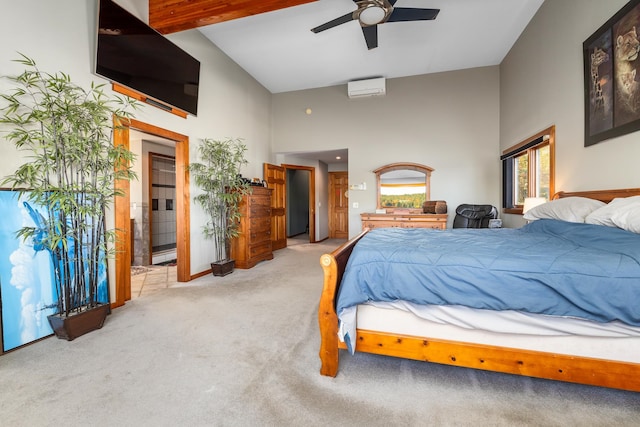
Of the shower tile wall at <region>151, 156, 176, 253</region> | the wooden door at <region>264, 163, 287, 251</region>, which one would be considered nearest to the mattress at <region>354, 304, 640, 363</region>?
the wooden door at <region>264, 163, 287, 251</region>

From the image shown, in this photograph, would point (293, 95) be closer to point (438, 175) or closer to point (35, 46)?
point (438, 175)

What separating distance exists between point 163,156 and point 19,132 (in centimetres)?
362

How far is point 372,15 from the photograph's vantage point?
277 centimetres

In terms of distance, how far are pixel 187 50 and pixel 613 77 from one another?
4.69 metres

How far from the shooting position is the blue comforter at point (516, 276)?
51.0 inches

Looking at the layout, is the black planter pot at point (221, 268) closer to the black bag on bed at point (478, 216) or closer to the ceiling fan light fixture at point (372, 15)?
the ceiling fan light fixture at point (372, 15)

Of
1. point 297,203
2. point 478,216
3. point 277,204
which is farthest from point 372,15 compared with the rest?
point 297,203

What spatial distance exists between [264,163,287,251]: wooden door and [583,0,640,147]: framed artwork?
4.90 m

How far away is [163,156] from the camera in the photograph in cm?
543

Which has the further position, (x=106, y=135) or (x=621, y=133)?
(x=106, y=135)

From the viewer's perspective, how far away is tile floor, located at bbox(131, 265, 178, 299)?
3.45 meters

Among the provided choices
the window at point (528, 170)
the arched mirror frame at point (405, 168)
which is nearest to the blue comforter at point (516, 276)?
the window at point (528, 170)

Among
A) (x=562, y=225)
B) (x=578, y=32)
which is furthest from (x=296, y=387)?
(x=578, y=32)

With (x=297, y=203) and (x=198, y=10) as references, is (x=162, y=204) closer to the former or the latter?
(x=198, y=10)
